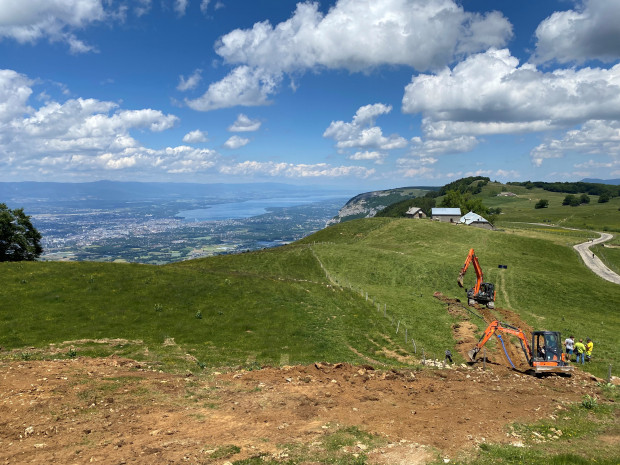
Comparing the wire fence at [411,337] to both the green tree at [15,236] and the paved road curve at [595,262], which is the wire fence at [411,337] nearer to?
the paved road curve at [595,262]

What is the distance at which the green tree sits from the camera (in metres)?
69.0

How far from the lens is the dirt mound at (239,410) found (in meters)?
13.1

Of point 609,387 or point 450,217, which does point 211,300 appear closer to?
point 609,387

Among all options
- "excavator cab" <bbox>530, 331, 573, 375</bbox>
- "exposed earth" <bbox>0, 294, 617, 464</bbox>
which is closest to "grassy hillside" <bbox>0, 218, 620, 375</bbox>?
"exposed earth" <bbox>0, 294, 617, 464</bbox>

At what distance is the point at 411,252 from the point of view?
7650 centimetres

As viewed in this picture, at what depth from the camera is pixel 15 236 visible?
230ft

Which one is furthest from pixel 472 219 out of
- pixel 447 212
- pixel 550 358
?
pixel 550 358

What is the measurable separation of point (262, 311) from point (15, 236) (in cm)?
6821

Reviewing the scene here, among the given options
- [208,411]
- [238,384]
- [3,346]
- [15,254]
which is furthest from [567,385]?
[15,254]

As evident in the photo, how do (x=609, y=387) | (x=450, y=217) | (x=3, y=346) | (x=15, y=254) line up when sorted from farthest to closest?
(x=450, y=217)
(x=15, y=254)
(x=3, y=346)
(x=609, y=387)

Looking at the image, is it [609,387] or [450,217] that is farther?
[450,217]

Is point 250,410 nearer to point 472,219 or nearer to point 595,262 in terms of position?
point 595,262

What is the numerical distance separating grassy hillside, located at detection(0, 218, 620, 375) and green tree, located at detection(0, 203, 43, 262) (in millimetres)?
40212

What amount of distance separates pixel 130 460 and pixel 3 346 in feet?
66.1
